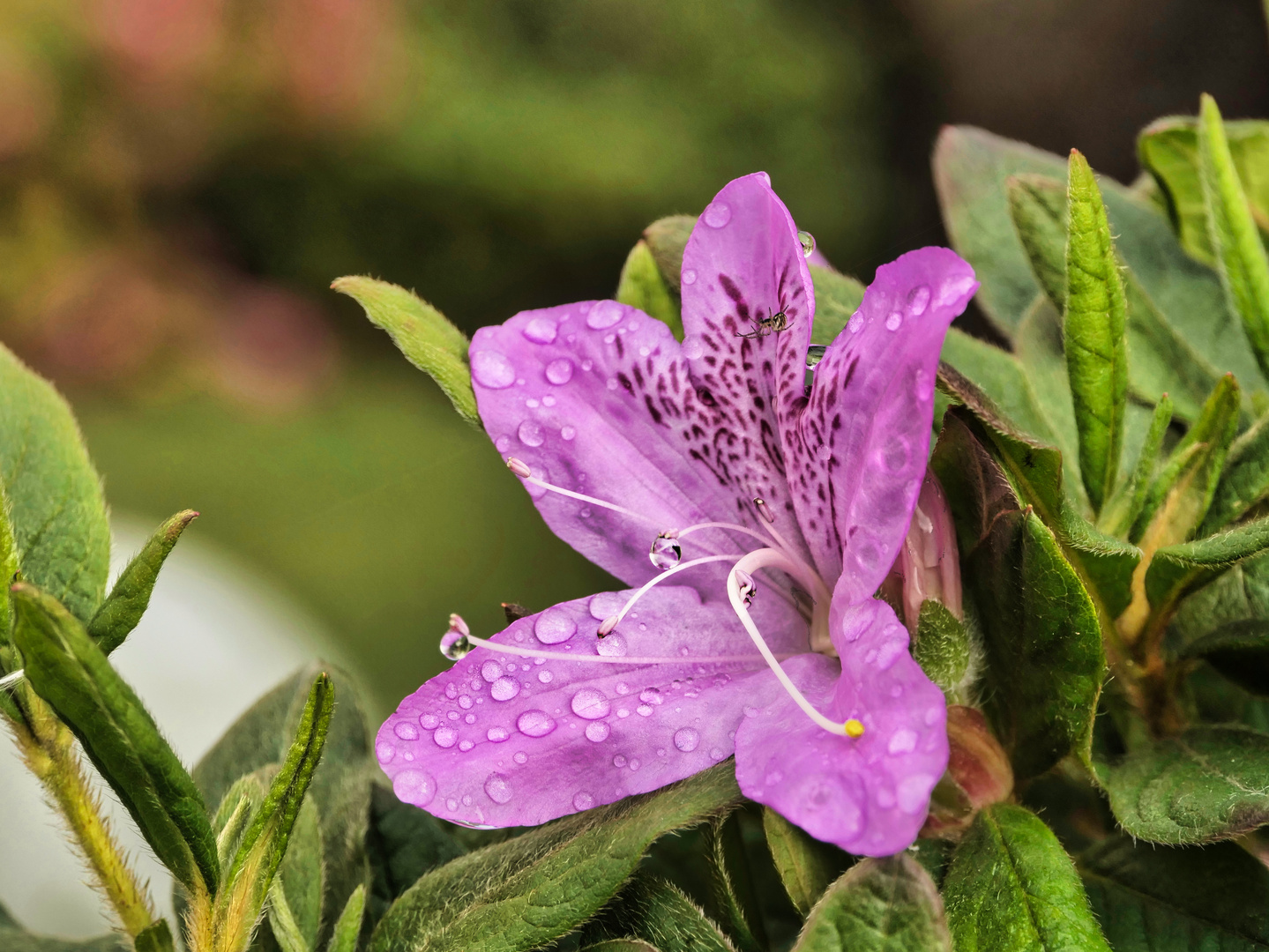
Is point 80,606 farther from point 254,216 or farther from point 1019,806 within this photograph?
point 254,216

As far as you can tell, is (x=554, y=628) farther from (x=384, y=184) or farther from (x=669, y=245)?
(x=384, y=184)

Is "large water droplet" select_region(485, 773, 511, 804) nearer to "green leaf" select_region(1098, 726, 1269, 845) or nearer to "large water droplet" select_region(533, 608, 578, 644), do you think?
"large water droplet" select_region(533, 608, 578, 644)

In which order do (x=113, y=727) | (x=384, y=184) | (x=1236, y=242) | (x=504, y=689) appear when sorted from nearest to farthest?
(x=113, y=727)
(x=504, y=689)
(x=1236, y=242)
(x=384, y=184)

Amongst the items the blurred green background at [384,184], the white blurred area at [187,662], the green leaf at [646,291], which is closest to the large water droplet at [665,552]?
the green leaf at [646,291]

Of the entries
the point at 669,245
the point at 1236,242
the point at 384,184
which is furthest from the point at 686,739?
the point at 384,184

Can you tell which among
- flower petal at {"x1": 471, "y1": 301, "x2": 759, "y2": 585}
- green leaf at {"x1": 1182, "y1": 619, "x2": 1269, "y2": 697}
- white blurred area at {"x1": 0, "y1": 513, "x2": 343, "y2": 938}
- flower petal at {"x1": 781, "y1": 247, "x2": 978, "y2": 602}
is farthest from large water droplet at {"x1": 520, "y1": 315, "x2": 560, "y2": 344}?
white blurred area at {"x1": 0, "y1": 513, "x2": 343, "y2": 938}

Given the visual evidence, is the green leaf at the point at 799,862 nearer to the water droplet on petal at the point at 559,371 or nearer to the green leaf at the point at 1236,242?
the water droplet on petal at the point at 559,371
